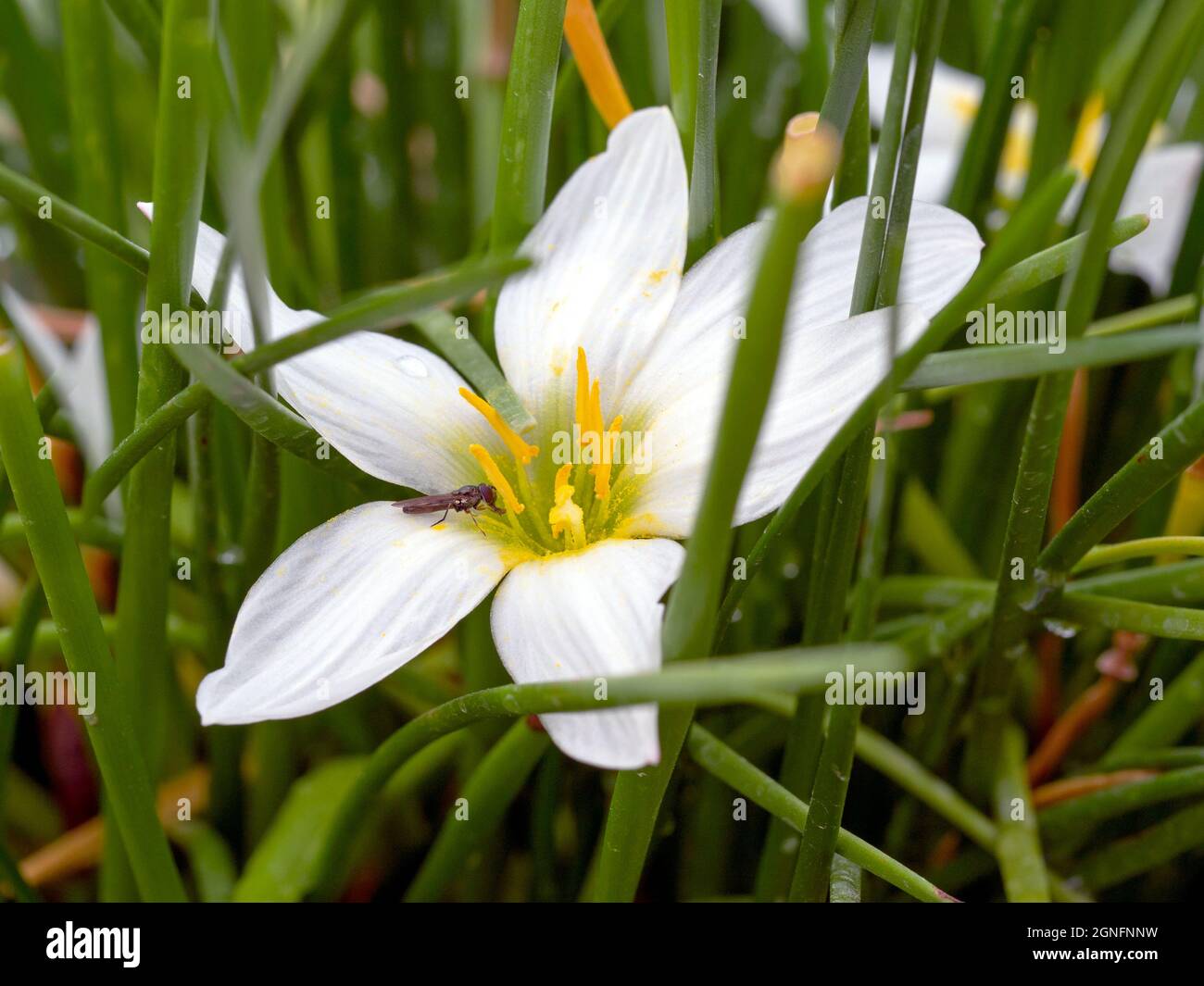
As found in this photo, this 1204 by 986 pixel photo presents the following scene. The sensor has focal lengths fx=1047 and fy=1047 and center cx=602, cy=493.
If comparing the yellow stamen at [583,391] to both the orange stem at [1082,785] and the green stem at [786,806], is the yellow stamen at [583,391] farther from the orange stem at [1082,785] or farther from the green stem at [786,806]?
the orange stem at [1082,785]

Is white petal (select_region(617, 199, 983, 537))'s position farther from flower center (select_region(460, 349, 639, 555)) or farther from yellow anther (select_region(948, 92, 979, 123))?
yellow anther (select_region(948, 92, 979, 123))

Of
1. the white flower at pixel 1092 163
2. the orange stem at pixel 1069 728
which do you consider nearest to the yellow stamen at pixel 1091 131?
the white flower at pixel 1092 163

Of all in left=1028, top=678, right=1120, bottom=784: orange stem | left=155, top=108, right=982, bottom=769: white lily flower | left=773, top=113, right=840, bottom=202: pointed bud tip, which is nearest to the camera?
left=773, top=113, right=840, bottom=202: pointed bud tip

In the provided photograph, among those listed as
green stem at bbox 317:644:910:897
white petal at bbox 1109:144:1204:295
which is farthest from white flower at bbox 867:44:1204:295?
green stem at bbox 317:644:910:897

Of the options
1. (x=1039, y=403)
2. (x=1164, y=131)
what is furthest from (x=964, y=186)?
(x=1164, y=131)
